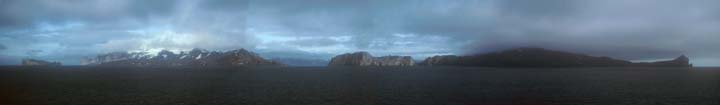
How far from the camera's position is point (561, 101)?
89.6 meters

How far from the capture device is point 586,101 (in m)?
90.2

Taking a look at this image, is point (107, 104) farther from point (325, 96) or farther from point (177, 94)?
point (325, 96)

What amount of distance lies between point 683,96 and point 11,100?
110m

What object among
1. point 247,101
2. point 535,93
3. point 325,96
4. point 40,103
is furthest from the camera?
point 535,93

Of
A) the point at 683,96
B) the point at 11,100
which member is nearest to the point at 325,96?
the point at 11,100

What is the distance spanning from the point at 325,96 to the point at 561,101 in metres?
38.0

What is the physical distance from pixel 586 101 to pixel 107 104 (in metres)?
72.6

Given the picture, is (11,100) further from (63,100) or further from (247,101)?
(247,101)

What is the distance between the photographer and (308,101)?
286 feet

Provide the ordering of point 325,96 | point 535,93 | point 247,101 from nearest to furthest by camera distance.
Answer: point 247,101, point 325,96, point 535,93

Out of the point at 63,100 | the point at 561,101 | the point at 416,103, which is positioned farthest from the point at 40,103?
the point at 561,101

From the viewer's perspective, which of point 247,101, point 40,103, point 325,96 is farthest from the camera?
point 325,96

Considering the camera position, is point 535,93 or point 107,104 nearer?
point 107,104

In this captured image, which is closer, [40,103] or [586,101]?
[40,103]
